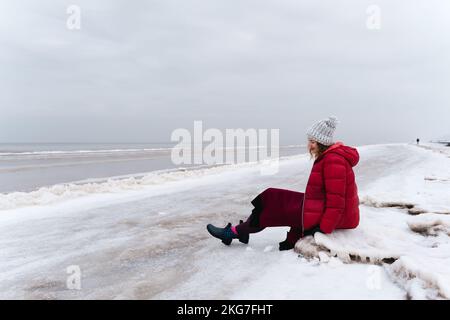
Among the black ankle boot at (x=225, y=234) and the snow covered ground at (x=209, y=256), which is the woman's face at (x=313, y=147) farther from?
the black ankle boot at (x=225, y=234)

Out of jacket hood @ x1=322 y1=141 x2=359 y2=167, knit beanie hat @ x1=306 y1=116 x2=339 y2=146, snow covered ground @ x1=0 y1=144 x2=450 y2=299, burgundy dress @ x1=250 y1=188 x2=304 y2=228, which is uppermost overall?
knit beanie hat @ x1=306 y1=116 x2=339 y2=146

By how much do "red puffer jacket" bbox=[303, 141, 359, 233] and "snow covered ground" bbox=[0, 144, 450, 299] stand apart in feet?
0.54

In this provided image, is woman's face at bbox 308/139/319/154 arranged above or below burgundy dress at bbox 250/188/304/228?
above

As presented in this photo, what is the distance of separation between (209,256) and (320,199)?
4.40 ft

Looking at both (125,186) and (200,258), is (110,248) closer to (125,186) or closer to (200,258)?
(200,258)

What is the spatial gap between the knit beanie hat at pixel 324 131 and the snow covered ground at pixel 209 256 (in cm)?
99

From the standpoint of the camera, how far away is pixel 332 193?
3562 mm

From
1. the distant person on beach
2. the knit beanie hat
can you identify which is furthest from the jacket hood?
the knit beanie hat

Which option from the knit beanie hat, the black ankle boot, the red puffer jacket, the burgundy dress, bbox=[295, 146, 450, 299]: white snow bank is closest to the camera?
bbox=[295, 146, 450, 299]: white snow bank

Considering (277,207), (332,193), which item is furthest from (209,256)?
(332,193)

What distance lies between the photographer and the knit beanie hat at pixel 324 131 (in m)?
3.81

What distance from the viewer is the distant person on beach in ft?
11.7

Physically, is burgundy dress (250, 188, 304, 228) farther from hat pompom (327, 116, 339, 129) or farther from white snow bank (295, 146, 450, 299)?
hat pompom (327, 116, 339, 129)

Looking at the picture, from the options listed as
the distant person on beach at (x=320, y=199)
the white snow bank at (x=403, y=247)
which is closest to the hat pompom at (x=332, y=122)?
the distant person on beach at (x=320, y=199)
